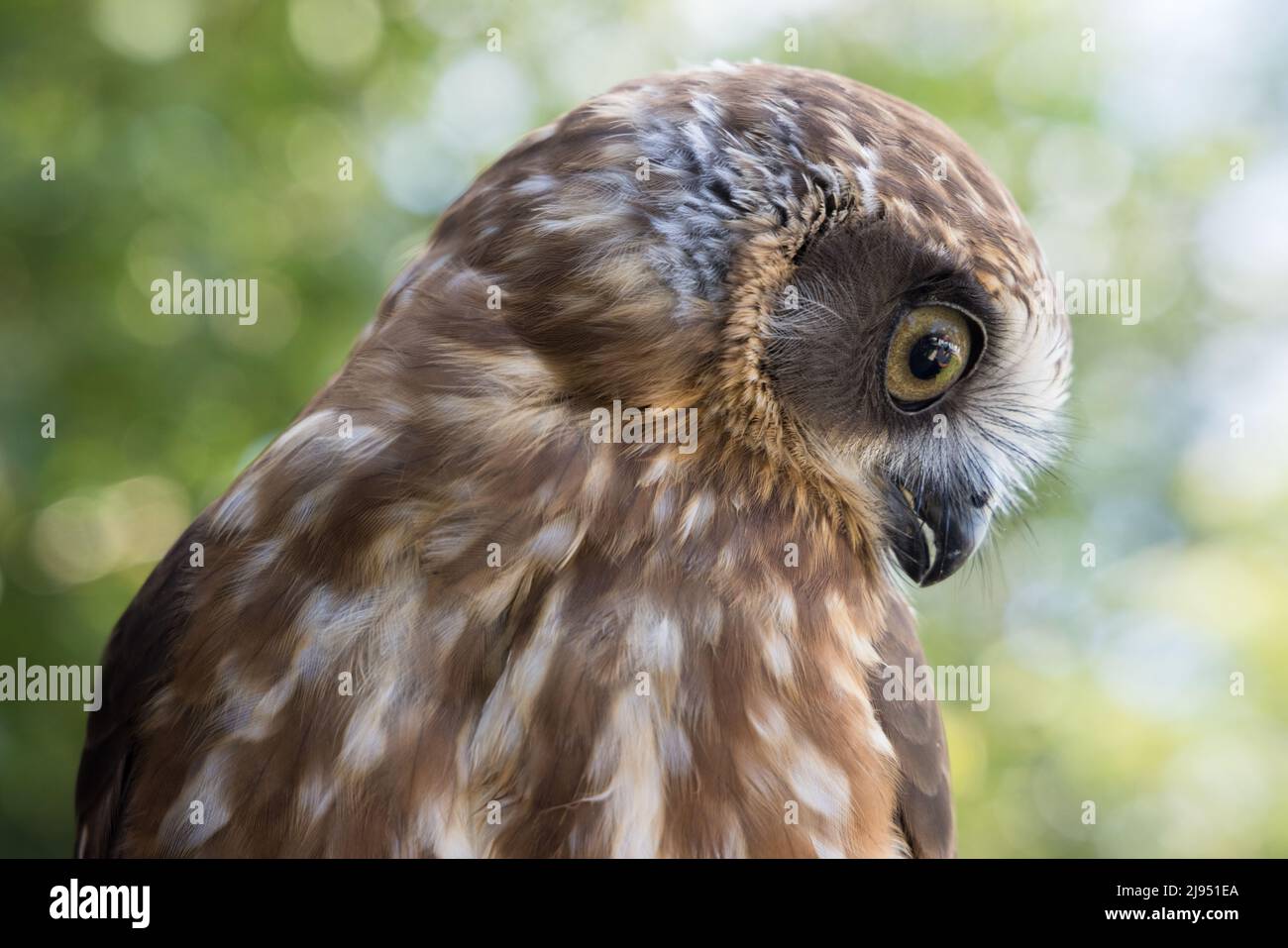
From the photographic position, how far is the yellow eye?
135 cm

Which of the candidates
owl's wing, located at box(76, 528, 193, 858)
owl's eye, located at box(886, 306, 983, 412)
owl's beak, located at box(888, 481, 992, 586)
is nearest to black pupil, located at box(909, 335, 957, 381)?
owl's eye, located at box(886, 306, 983, 412)

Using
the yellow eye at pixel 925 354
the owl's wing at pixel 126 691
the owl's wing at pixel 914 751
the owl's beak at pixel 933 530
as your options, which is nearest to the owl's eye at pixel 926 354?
the yellow eye at pixel 925 354

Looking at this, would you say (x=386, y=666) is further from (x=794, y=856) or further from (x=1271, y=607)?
(x=1271, y=607)

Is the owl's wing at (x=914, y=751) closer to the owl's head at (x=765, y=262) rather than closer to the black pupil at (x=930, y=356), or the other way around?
the owl's head at (x=765, y=262)

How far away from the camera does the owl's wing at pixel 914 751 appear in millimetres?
1473

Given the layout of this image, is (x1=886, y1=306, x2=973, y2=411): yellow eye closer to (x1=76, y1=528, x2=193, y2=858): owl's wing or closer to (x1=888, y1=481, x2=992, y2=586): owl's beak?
(x1=888, y1=481, x2=992, y2=586): owl's beak

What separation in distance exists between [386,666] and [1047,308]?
0.88 m

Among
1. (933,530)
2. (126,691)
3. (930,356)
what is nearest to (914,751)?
(933,530)

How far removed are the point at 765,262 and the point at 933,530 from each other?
0.48 m

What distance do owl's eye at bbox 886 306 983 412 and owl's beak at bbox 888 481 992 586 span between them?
0.41 ft

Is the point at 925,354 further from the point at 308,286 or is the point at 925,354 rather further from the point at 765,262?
the point at 308,286

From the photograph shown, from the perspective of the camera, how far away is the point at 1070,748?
3.08 meters

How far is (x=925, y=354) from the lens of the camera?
1364 mm

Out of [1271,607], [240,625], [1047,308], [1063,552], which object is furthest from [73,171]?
[1271,607]
